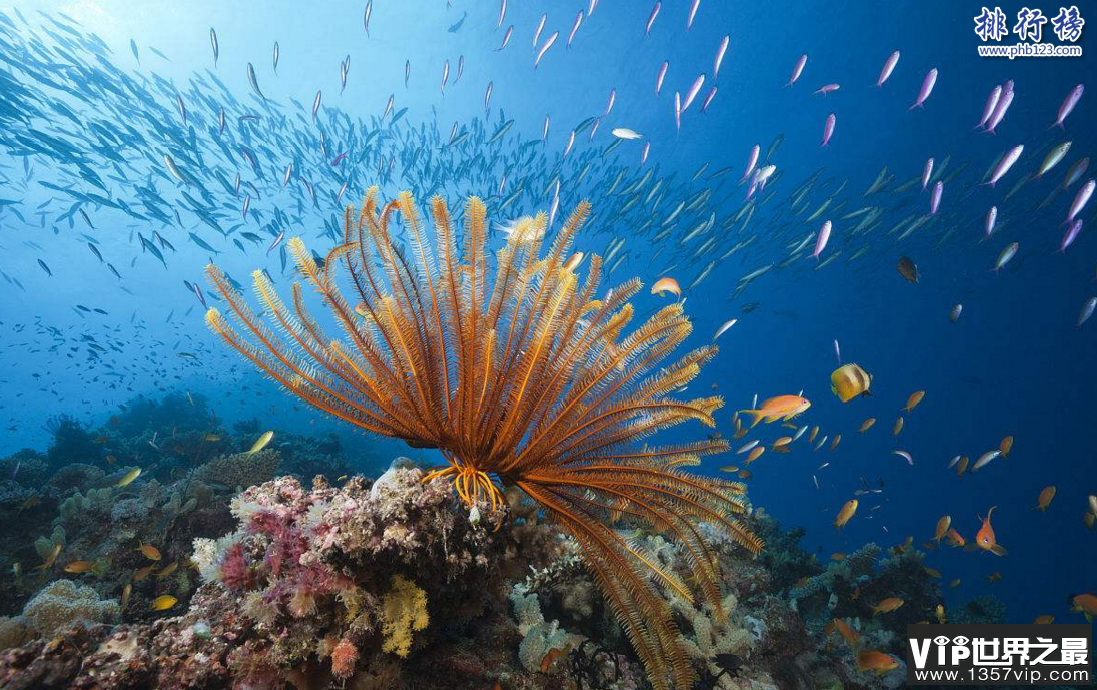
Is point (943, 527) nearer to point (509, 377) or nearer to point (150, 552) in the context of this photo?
point (509, 377)

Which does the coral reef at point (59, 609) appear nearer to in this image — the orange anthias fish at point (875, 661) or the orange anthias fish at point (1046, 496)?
the orange anthias fish at point (875, 661)

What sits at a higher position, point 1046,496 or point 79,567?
point 1046,496

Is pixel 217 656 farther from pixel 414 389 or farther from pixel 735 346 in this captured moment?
pixel 735 346

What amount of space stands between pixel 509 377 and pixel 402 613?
1.49 meters

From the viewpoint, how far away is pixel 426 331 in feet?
9.38

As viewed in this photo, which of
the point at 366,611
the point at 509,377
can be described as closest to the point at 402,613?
the point at 366,611

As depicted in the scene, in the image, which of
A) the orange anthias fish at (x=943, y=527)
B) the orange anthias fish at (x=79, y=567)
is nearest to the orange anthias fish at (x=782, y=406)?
the orange anthias fish at (x=943, y=527)

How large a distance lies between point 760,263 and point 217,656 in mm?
59744

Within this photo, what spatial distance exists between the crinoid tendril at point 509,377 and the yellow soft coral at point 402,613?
552mm

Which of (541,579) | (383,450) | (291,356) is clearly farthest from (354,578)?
(383,450)

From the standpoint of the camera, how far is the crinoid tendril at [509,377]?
269 cm

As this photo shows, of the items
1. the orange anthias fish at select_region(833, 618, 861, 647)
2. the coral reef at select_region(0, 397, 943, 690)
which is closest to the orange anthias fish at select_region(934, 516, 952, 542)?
the orange anthias fish at select_region(833, 618, 861, 647)

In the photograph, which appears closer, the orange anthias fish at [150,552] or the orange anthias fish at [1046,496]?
the orange anthias fish at [150,552]

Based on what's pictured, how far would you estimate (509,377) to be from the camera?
2.83 metres
